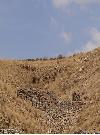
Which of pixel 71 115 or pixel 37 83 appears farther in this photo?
pixel 37 83

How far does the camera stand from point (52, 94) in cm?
6656

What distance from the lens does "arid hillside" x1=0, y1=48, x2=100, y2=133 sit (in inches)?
2093

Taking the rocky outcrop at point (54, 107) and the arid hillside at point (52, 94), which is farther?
the rocky outcrop at point (54, 107)

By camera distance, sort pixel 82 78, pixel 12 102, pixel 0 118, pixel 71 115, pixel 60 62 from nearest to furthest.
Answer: pixel 0 118, pixel 12 102, pixel 71 115, pixel 82 78, pixel 60 62

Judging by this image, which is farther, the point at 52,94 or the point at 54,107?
the point at 52,94

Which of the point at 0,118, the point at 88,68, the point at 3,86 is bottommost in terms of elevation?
the point at 0,118

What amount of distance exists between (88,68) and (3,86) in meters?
17.4

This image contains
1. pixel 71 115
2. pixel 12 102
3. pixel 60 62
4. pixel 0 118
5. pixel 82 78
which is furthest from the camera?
pixel 60 62

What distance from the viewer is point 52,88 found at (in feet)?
228

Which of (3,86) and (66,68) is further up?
(66,68)

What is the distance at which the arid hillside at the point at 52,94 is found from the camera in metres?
53.2

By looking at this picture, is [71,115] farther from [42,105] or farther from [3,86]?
[3,86]

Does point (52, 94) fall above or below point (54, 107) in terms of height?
above

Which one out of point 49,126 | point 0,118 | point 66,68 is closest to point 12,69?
point 66,68
